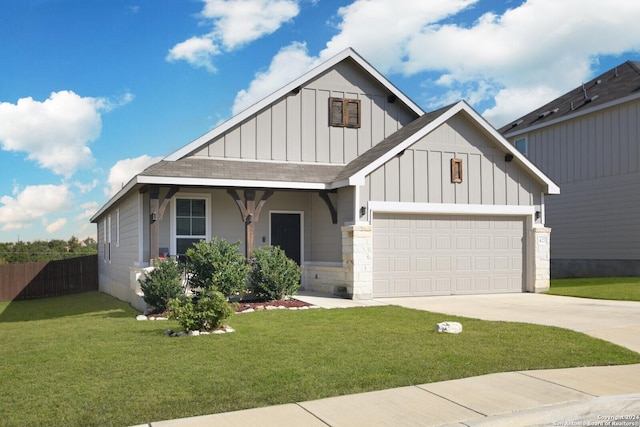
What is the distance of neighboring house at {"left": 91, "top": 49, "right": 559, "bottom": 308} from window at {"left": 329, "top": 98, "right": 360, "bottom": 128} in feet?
0.10

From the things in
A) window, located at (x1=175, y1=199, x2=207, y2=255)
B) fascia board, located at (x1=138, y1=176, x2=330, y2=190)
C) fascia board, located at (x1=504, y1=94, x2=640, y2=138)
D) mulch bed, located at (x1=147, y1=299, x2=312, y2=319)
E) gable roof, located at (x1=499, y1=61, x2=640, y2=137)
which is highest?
gable roof, located at (x1=499, y1=61, x2=640, y2=137)

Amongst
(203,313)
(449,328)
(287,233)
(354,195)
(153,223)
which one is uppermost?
(354,195)

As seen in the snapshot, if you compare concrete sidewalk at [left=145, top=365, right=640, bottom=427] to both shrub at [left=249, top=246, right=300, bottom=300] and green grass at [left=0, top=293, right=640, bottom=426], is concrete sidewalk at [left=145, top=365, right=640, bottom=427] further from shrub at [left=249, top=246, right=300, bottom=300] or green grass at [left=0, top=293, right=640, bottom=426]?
shrub at [left=249, top=246, right=300, bottom=300]

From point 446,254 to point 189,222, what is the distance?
7.12 m

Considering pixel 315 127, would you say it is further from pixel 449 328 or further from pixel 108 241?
pixel 108 241

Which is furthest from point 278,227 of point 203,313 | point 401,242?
point 203,313

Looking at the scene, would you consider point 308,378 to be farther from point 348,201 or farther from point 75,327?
point 348,201

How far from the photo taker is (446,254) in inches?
661

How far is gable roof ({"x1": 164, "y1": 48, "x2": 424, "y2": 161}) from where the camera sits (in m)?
16.8

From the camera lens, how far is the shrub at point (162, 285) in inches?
516

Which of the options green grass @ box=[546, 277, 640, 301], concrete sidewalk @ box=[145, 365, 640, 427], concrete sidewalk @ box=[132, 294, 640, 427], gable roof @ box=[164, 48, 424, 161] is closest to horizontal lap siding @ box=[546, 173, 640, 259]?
green grass @ box=[546, 277, 640, 301]

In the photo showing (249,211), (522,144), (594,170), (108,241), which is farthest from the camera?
(522,144)

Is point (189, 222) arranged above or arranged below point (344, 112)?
below

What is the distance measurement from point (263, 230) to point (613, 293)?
32.3ft
